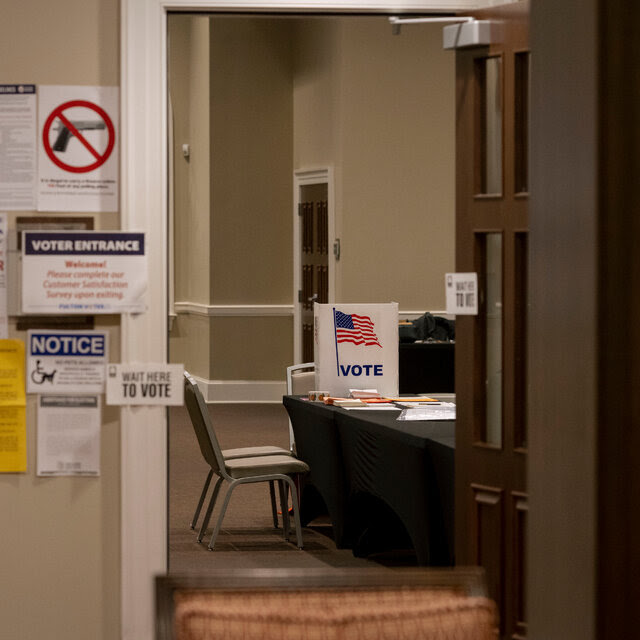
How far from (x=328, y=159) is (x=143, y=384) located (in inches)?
358

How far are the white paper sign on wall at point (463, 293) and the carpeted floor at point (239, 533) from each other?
1.22m

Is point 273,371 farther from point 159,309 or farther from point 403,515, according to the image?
point 159,309

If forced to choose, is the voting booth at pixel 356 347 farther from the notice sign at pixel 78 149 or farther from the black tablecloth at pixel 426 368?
the notice sign at pixel 78 149

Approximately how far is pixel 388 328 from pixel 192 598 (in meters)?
4.41

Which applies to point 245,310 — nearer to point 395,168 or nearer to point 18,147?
point 395,168

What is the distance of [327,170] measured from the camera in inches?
462

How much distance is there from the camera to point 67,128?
9.39 feet

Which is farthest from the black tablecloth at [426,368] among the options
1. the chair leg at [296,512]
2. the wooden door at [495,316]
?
the wooden door at [495,316]

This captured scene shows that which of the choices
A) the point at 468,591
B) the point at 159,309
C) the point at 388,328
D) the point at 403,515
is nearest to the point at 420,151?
the point at 388,328

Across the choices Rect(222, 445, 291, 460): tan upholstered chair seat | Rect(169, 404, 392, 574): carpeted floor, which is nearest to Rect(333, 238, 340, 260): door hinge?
Rect(169, 404, 392, 574): carpeted floor

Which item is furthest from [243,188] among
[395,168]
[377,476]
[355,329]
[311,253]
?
[377,476]

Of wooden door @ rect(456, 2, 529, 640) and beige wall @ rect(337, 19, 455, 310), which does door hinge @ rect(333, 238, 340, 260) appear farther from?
wooden door @ rect(456, 2, 529, 640)

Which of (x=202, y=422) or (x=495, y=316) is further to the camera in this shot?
(x=202, y=422)

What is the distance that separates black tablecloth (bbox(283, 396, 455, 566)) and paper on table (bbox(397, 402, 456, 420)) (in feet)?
0.22
